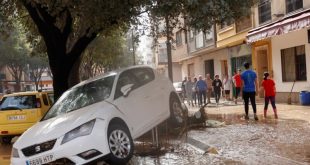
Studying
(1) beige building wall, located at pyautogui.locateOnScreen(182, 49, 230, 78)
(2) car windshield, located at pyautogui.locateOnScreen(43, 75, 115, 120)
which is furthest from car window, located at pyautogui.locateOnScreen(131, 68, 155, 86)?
(1) beige building wall, located at pyautogui.locateOnScreen(182, 49, 230, 78)

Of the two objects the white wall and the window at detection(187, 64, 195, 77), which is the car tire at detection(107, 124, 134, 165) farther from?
the window at detection(187, 64, 195, 77)

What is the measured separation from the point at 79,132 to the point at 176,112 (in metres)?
4.11

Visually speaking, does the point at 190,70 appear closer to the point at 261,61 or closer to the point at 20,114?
the point at 261,61

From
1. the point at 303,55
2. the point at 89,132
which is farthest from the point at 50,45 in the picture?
the point at 303,55

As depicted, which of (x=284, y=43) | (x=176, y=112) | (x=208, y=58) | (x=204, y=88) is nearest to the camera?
(x=176, y=112)

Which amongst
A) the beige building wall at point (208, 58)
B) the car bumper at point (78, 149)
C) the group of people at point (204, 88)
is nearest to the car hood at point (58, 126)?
the car bumper at point (78, 149)

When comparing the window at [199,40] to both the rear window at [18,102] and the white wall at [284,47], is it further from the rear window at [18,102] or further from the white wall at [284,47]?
the rear window at [18,102]

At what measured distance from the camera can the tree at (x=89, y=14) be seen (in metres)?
10.2

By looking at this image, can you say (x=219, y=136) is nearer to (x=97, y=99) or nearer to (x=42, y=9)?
(x=97, y=99)

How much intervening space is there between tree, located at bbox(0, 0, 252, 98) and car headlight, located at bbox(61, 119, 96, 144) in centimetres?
368

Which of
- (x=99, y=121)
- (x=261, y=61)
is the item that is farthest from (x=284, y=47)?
(x=99, y=121)

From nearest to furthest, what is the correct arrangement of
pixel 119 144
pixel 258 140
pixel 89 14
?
pixel 119 144
pixel 258 140
pixel 89 14

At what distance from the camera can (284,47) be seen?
20312 mm

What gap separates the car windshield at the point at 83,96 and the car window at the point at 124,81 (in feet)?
0.47
